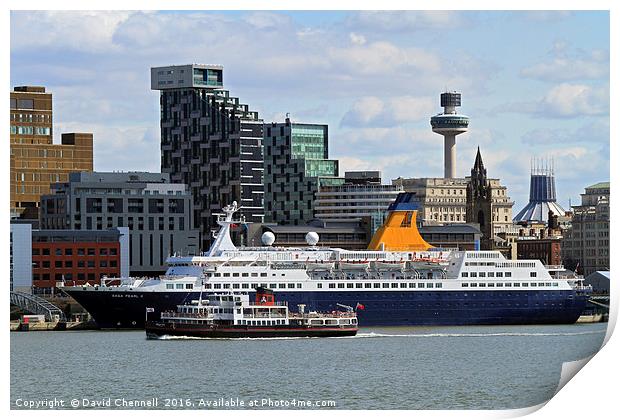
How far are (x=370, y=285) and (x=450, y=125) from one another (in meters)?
112

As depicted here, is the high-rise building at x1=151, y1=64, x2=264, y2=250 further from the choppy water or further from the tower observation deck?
the tower observation deck

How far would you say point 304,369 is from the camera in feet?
155

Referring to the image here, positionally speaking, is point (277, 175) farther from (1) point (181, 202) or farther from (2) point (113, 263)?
(2) point (113, 263)

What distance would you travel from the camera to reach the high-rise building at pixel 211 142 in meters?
109

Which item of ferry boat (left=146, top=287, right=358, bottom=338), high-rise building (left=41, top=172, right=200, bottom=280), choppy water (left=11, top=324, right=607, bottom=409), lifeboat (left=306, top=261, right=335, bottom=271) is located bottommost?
choppy water (left=11, top=324, right=607, bottom=409)

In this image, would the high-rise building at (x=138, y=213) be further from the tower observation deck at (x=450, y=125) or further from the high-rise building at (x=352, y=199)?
the tower observation deck at (x=450, y=125)

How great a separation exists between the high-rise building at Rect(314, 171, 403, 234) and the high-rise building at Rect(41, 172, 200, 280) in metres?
18.3

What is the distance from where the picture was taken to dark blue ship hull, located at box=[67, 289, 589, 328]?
2608 inches

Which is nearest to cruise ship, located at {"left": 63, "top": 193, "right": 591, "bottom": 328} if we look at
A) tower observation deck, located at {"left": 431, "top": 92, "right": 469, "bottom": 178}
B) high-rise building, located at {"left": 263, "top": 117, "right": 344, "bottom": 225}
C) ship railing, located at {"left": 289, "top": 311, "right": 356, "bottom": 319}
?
ship railing, located at {"left": 289, "top": 311, "right": 356, "bottom": 319}

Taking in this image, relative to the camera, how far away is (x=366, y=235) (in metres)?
99.4

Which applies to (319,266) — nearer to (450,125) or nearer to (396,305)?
(396,305)

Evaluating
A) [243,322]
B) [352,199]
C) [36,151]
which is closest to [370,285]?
[243,322]

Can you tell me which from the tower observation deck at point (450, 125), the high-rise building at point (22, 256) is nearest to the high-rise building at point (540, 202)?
the tower observation deck at point (450, 125)
